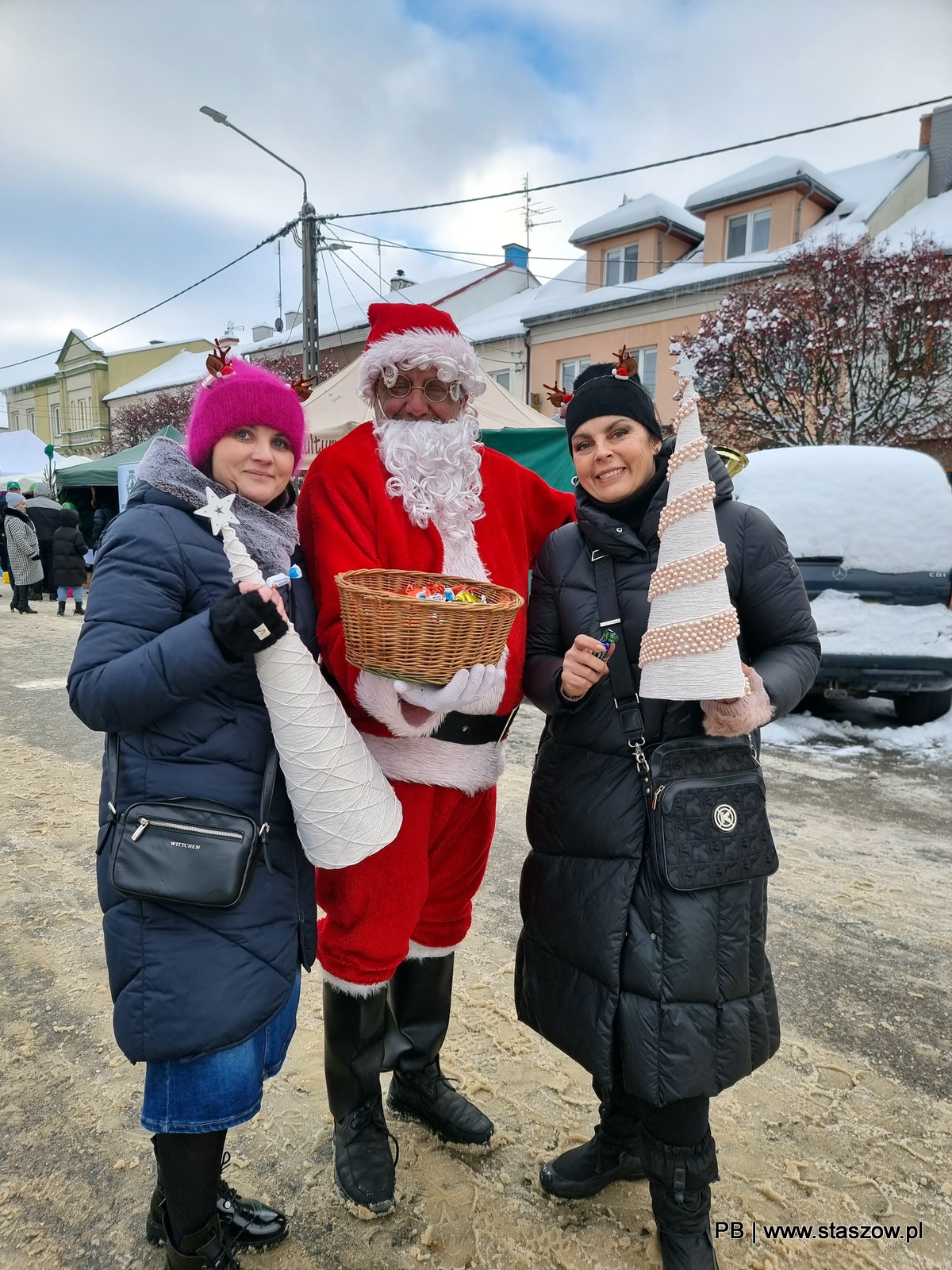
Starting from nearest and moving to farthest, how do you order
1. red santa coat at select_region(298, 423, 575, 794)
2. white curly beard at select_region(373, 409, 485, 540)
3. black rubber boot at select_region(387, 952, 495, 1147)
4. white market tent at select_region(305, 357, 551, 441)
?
red santa coat at select_region(298, 423, 575, 794) < white curly beard at select_region(373, 409, 485, 540) < black rubber boot at select_region(387, 952, 495, 1147) < white market tent at select_region(305, 357, 551, 441)

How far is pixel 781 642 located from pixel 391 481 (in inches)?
40.7

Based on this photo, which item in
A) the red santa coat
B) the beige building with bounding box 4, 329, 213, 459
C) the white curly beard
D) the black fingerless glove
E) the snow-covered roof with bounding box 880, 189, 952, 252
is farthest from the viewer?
the beige building with bounding box 4, 329, 213, 459

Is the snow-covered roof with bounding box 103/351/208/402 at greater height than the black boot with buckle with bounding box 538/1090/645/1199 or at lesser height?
greater

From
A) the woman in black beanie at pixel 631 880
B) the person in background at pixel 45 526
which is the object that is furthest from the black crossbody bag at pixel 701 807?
the person in background at pixel 45 526

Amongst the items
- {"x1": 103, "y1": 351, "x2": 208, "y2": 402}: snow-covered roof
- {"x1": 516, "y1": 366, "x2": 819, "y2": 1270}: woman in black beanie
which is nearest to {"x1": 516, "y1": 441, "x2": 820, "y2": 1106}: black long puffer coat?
{"x1": 516, "y1": 366, "x2": 819, "y2": 1270}: woman in black beanie

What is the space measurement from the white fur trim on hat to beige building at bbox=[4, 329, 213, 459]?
4026 centimetres

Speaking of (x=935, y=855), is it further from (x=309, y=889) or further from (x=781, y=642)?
(x=309, y=889)

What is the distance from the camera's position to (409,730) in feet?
6.31

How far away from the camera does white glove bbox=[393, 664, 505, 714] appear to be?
67.4 inches

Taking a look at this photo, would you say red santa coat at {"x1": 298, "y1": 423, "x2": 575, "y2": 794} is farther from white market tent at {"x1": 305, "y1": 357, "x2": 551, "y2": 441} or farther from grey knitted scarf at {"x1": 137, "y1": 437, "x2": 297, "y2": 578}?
white market tent at {"x1": 305, "y1": 357, "x2": 551, "y2": 441}

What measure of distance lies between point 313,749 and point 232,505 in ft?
1.78

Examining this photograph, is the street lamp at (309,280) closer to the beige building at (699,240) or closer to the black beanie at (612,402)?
the beige building at (699,240)

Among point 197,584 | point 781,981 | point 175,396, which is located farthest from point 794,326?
point 175,396

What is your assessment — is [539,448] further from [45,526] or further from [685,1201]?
[45,526]
